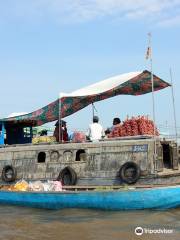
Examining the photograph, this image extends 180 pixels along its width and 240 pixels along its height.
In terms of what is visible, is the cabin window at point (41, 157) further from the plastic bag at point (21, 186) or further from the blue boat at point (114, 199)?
the blue boat at point (114, 199)

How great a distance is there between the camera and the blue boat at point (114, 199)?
35.7 ft

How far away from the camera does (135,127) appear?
42.1ft

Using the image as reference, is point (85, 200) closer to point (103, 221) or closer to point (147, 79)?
point (103, 221)

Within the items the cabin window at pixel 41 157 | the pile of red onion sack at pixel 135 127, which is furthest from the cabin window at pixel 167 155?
the cabin window at pixel 41 157

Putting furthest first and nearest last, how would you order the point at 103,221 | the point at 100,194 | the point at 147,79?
the point at 147,79
the point at 100,194
the point at 103,221

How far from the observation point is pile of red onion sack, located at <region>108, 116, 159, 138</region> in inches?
501

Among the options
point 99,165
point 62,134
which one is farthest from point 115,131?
point 62,134

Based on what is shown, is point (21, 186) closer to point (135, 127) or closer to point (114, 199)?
point (114, 199)

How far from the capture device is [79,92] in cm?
1442

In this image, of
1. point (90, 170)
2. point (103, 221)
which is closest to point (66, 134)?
point (90, 170)

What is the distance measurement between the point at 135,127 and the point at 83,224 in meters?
3.88

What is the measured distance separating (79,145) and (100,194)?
225 cm

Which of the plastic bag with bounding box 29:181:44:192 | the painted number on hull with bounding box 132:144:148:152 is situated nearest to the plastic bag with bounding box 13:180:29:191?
the plastic bag with bounding box 29:181:44:192

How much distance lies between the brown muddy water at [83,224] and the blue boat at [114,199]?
0.17m
